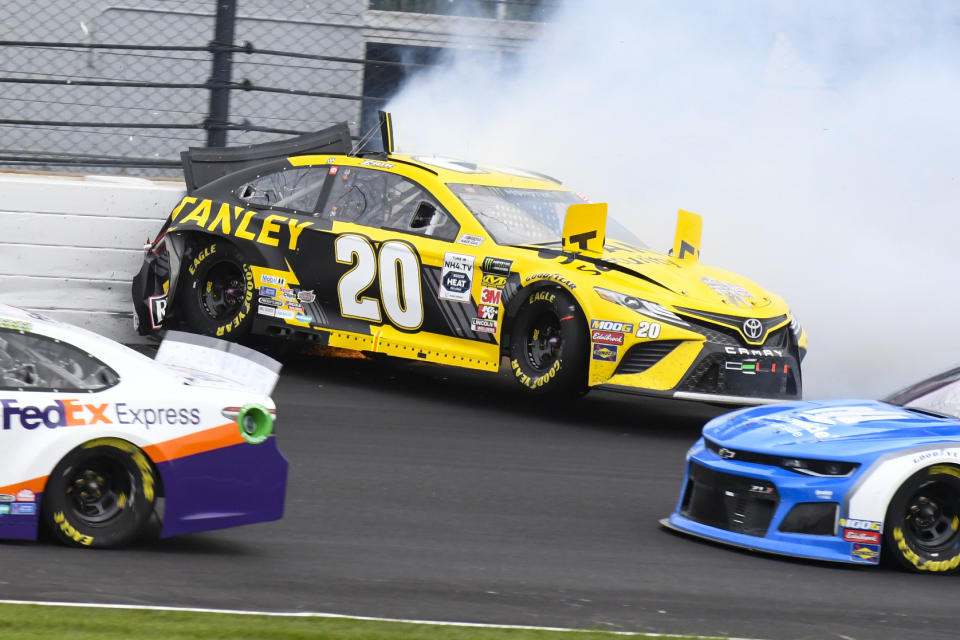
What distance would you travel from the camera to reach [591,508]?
7496mm

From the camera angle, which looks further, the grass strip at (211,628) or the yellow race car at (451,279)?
the yellow race car at (451,279)

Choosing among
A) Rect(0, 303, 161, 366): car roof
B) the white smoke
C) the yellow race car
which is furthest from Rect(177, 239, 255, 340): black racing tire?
Rect(0, 303, 161, 366): car roof

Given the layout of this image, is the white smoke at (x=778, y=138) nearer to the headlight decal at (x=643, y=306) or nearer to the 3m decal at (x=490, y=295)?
the headlight decal at (x=643, y=306)

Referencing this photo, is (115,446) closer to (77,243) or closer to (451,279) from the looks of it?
(451,279)

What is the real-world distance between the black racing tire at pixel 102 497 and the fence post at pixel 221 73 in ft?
22.9

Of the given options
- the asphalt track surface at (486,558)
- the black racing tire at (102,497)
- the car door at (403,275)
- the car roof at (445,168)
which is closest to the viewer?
the asphalt track surface at (486,558)

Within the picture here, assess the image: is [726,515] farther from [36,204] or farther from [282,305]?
[36,204]

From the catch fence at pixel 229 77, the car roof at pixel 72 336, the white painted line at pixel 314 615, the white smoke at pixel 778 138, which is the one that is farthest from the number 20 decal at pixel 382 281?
the white painted line at pixel 314 615

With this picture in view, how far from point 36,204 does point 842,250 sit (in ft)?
22.3

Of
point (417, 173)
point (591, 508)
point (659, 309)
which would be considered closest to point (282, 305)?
point (417, 173)

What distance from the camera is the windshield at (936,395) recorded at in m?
7.12

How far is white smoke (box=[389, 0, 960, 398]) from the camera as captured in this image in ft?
42.1

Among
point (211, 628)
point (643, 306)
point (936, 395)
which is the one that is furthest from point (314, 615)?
point (643, 306)

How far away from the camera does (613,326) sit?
30.3 feet
